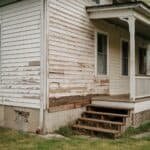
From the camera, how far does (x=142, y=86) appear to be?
10680 mm

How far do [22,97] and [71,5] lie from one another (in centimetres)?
327

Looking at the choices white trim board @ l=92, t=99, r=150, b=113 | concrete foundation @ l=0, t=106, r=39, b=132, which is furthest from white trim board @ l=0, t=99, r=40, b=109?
white trim board @ l=92, t=99, r=150, b=113

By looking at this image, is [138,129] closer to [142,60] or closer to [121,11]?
[121,11]

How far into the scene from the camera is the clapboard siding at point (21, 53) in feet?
29.5

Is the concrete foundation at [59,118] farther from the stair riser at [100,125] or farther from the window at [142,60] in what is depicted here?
the window at [142,60]

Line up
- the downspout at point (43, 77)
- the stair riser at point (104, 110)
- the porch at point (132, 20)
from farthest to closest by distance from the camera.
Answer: the stair riser at point (104, 110) → the porch at point (132, 20) → the downspout at point (43, 77)

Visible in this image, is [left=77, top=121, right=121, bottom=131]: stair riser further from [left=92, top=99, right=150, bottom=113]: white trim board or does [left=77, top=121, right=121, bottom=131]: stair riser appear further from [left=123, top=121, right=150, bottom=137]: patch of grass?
[left=92, top=99, right=150, bottom=113]: white trim board

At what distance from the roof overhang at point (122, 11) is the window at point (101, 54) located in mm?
1126

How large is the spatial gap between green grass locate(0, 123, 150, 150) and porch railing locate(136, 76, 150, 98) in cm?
201

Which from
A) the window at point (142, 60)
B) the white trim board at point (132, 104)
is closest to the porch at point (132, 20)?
the white trim board at point (132, 104)

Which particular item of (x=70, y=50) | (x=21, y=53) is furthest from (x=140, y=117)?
(x=21, y=53)

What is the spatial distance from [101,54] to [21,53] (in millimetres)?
3519

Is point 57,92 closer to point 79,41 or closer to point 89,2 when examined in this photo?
point 79,41

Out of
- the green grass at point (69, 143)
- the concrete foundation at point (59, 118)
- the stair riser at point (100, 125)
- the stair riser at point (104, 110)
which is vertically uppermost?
the stair riser at point (104, 110)
